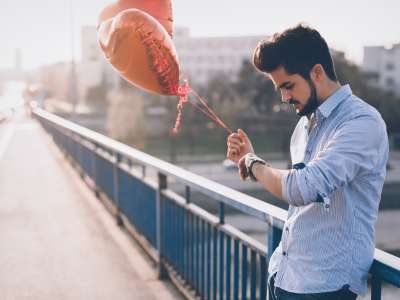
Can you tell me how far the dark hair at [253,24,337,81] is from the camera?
71.0 inches

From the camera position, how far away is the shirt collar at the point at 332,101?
184 centimetres

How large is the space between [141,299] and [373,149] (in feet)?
9.02

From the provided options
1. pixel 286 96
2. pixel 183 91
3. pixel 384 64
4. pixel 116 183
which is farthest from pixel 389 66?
pixel 286 96

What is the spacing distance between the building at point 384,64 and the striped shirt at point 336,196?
237 feet

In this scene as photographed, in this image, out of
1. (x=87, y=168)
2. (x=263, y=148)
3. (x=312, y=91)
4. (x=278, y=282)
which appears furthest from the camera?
(x=263, y=148)

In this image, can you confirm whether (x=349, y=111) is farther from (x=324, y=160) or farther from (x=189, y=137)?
(x=189, y=137)

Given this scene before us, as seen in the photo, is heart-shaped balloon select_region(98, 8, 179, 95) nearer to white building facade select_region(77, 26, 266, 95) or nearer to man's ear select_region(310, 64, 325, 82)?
man's ear select_region(310, 64, 325, 82)

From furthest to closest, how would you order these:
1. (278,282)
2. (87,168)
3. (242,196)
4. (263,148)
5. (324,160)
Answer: (263,148)
(87,168)
(242,196)
(278,282)
(324,160)

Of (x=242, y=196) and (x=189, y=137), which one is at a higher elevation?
(x=242, y=196)

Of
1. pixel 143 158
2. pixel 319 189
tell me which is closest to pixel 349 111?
pixel 319 189

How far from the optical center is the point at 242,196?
119 inches

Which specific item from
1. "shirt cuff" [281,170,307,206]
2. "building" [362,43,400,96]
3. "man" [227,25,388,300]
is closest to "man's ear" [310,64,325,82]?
"man" [227,25,388,300]

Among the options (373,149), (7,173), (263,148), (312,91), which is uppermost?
(312,91)

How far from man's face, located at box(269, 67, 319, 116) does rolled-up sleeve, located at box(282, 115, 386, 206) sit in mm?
152
